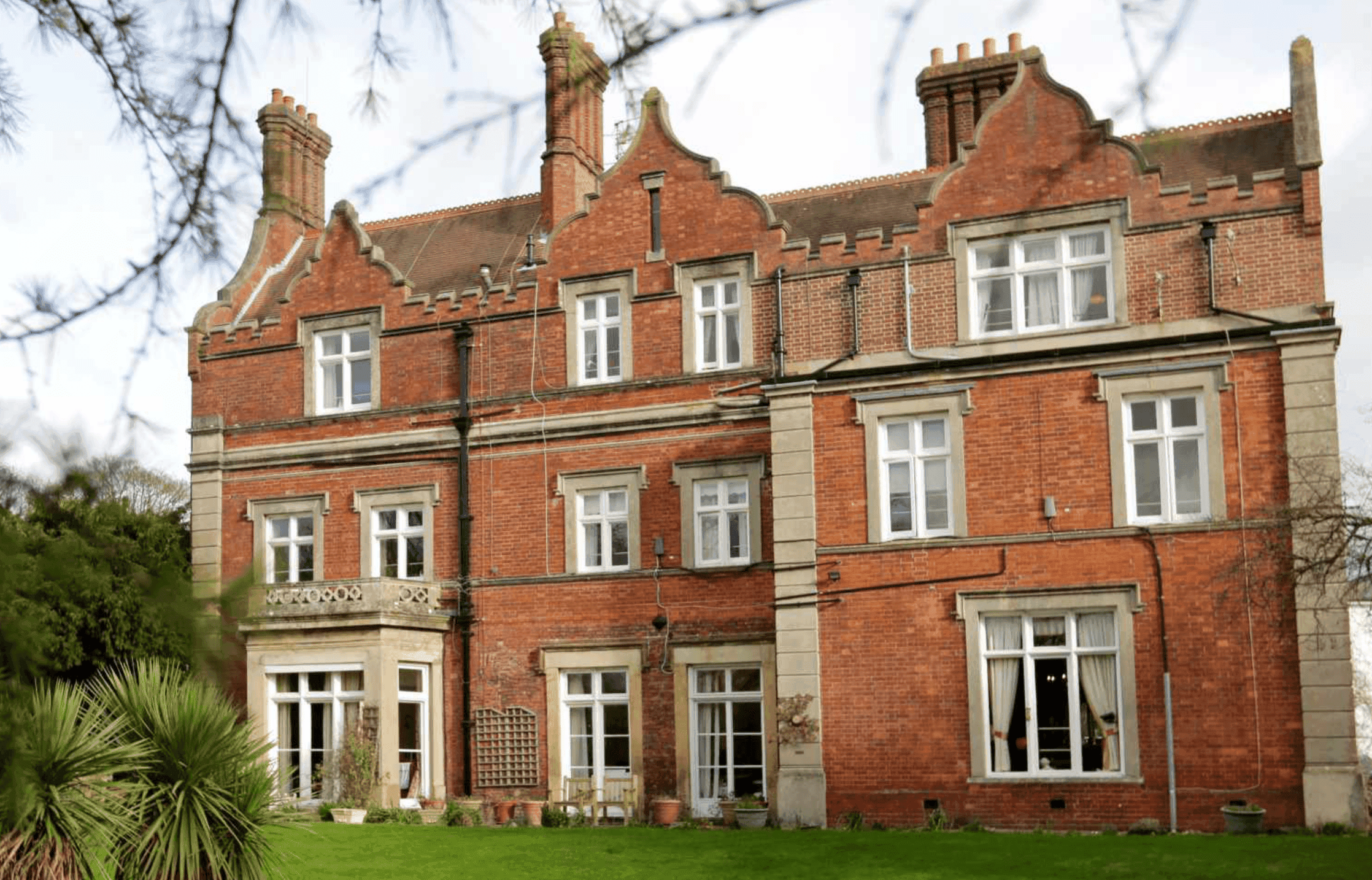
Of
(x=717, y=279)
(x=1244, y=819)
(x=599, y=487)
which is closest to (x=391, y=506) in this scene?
(x=599, y=487)

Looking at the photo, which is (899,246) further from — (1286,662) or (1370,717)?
(1370,717)

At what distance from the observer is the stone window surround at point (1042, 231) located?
67.4 feet

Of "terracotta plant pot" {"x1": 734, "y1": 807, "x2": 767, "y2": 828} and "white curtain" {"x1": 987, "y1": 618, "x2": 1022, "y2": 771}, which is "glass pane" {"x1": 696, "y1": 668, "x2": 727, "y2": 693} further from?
"white curtain" {"x1": 987, "y1": 618, "x2": 1022, "y2": 771}

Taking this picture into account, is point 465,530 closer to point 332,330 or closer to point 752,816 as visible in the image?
point 332,330

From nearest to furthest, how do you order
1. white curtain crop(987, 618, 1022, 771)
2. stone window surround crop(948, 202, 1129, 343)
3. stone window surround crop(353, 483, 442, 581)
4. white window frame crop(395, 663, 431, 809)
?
1. white curtain crop(987, 618, 1022, 771)
2. stone window surround crop(948, 202, 1129, 343)
3. white window frame crop(395, 663, 431, 809)
4. stone window surround crop(353, 483, 442, 581)

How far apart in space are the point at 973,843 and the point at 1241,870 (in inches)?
132

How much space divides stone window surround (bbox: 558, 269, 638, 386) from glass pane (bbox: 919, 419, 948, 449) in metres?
5.06

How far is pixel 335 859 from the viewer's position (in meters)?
16.5

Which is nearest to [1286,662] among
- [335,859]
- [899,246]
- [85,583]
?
[899,246]

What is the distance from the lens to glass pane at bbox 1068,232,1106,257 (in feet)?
68.4

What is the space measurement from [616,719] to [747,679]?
2209 millimetres

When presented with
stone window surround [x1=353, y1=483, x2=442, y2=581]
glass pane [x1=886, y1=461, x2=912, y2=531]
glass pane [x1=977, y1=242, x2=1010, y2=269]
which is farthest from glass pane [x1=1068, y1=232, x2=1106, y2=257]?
stone window surround [x1=353, y1=483, x2=442, y2=581]

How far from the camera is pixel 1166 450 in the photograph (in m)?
20.0

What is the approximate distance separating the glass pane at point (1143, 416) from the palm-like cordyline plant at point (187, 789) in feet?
39.7
